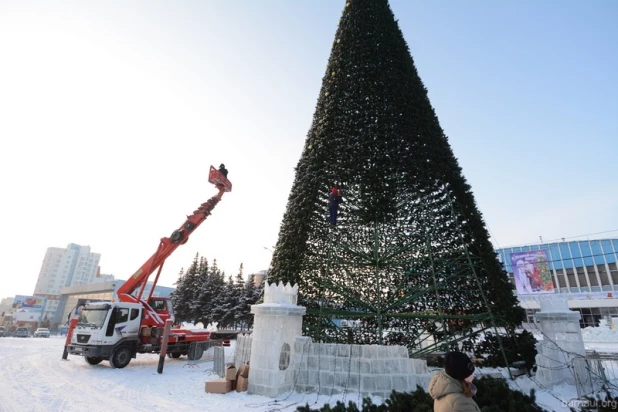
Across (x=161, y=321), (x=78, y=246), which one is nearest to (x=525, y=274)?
(x=161, y=321)

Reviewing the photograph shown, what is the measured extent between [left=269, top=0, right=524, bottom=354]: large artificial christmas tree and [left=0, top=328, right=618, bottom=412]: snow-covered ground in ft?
10.4

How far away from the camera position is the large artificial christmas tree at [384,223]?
11.3m

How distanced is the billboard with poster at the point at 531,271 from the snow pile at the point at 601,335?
9354 mm

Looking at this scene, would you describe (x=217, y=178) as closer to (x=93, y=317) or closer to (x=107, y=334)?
(x=93, y=317)

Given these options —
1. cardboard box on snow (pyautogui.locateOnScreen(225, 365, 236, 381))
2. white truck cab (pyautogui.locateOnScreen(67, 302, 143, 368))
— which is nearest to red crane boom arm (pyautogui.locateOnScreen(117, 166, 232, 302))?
white truck cab (pyautogui.locateOnScreen(67, 302, 143, 368))

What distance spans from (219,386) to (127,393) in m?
2.53

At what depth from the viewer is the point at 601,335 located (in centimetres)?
2895

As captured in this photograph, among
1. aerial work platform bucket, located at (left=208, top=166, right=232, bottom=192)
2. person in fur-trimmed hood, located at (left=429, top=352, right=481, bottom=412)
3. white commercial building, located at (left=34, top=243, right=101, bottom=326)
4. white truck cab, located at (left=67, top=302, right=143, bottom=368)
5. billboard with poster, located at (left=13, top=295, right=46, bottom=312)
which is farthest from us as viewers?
white commercial building, located at (left=34, top=243, right=101, bottom=326)

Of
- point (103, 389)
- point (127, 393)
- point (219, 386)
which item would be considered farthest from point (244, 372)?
point (103, 389)

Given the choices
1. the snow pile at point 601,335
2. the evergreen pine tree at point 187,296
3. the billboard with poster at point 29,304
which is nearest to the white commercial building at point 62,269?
the billboard with poster at point 29,304

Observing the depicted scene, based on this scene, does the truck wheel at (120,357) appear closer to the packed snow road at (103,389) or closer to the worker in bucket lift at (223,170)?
the packed snow road at (103,389)

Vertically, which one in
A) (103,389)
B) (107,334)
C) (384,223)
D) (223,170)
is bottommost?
(103,389)

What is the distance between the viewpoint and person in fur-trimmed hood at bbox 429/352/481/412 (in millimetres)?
2828

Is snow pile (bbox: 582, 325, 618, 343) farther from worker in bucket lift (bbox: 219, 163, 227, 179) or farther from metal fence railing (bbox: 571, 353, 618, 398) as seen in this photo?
worker in bucket lift (bbox: 219, 163, 227, 179)
